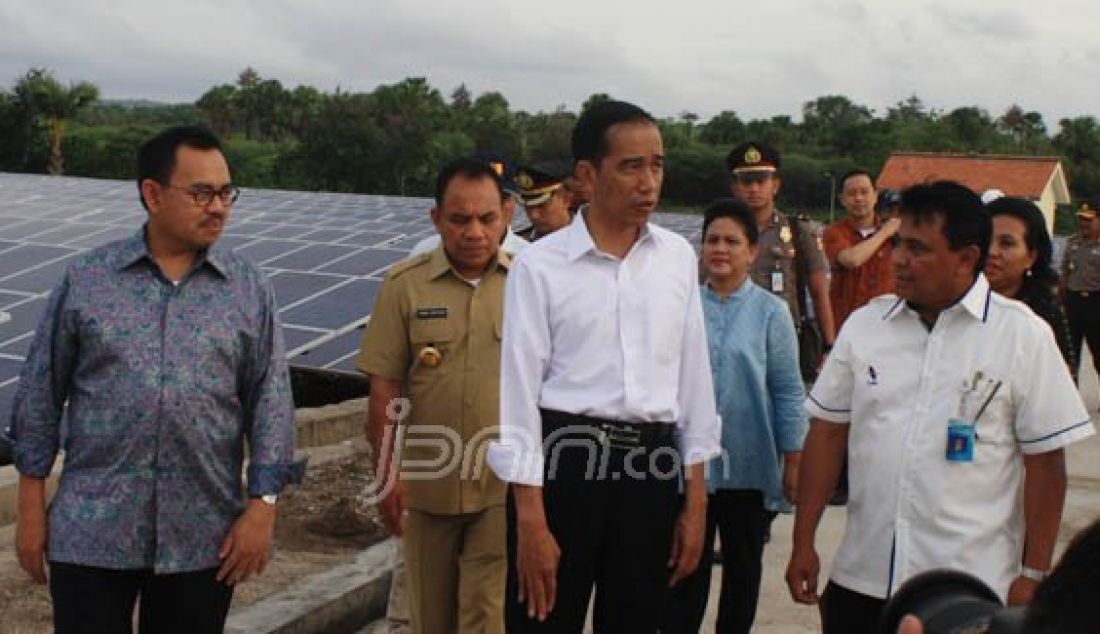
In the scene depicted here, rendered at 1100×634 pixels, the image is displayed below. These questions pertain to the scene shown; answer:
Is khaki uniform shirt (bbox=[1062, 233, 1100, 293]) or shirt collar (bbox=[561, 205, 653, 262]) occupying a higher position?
Answer: shirt collar (bbox=[561, 205, 653, 262])

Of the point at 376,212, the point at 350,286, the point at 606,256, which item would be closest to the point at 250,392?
the point at 606,256

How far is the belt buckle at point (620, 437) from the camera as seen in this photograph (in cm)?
272

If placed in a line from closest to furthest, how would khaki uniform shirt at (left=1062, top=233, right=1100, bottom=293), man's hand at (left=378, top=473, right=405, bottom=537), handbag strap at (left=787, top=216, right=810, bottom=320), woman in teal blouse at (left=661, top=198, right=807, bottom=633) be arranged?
man's hand at (left=378, top=473, right=405, bottom=537) → woman in teal blouse at (left=661, top=198, right=807, bottom=633) → handbag strap at (left=787, top=216, right=810, bottom=320) → khaki uniform shirt at (left=1062, top=233, right=1100, bottom=293)

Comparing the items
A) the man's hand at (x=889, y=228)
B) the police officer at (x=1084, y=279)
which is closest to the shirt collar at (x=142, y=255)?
the man's hand at (x=889, y=228)

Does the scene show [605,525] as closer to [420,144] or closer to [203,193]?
[203,193]

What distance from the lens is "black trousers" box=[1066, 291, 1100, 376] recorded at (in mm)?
8367

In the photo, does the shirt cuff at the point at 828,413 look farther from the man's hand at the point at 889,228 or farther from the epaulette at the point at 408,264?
the man's hand at the point at 889,228

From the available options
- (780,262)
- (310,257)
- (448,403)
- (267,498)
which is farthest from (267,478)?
(310,257)

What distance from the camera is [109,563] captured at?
2.71 metres

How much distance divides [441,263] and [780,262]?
211 centimetres

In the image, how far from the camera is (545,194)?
16.2 feet

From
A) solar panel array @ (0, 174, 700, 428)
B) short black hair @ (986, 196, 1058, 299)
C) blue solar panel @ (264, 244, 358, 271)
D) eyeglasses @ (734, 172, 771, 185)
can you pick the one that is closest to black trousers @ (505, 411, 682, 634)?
short black hair @ (986, 196, 1058, 299)

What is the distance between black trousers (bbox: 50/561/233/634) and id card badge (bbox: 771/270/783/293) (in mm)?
3055

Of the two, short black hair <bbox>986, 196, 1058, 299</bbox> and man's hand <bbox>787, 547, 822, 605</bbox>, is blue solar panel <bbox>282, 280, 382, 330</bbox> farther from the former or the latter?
man's hand <bbox>787, 547, 822, 605</bbox>
